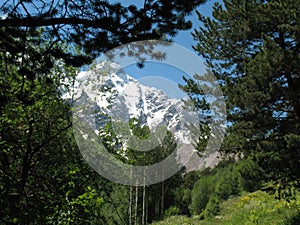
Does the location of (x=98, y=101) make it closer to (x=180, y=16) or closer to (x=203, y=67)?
(x=203, y=67)

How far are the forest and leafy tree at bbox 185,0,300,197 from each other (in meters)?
0.03

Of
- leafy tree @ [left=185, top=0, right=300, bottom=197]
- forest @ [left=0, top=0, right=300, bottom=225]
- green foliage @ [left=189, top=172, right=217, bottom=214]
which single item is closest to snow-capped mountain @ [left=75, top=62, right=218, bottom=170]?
forest @ [left=0, top=0, right=300, bottom=225]

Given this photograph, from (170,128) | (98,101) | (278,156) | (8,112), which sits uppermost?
(170,128)

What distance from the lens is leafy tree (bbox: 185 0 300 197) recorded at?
878 cm

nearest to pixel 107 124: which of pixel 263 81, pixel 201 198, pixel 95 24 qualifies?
pixel 263 81

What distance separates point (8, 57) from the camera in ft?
13.4

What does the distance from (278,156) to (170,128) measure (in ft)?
31.8

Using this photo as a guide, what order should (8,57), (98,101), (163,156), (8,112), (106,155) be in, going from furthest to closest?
(163,156), (106,155), (98,101), (8,112), (8,57)

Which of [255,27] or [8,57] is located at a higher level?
[255,27]

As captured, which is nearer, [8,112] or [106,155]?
[8,112]

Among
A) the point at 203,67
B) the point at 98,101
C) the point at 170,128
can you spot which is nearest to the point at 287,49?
the point at 203,67

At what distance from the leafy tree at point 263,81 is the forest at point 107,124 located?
3 cm

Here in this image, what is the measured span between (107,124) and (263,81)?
470 cm

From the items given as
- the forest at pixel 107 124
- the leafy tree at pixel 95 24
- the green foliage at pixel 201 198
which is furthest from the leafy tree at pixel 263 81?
the green foliage at pixel 201 198
